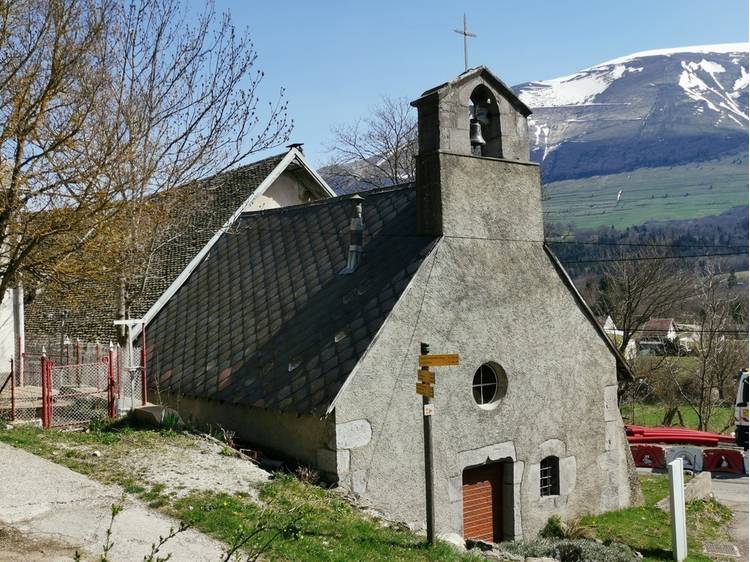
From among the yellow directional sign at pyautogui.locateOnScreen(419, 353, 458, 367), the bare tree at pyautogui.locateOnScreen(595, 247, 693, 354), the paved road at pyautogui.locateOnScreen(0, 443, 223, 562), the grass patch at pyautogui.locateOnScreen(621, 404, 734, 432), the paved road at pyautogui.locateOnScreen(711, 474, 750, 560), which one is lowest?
the grass patch at pyautogui.locateOnScreen(621, 404, 734, 432)

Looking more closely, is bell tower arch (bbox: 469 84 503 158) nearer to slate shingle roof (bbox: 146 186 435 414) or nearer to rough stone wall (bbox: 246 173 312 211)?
slate shingle roof (bbox: 146 186 435 414)

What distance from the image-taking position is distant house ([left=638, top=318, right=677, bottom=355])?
4378cm

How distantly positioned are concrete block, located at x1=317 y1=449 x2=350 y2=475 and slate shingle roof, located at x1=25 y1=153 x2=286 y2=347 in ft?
28.4

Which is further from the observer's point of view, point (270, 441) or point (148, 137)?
point (148, 137)

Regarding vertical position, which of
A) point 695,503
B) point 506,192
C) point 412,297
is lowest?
point 695,503

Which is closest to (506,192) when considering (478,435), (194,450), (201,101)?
(478,435)

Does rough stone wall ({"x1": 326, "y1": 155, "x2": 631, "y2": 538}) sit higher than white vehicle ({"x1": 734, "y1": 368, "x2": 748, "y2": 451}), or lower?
higher

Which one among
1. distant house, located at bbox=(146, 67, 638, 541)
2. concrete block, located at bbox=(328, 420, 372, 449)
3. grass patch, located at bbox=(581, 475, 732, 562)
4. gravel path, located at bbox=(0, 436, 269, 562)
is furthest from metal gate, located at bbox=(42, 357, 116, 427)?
grass patch, located at bbox=(581, 475, 732, 562)

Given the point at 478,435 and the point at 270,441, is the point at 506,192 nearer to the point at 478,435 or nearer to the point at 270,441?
the point at 478,435

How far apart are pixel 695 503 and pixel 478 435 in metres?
6.93

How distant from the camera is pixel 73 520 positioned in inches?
344

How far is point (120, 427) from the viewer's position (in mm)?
13930

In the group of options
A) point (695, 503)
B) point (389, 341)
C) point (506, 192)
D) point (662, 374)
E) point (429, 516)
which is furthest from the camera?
point (662, 374)

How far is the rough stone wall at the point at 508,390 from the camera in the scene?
11.9 m
